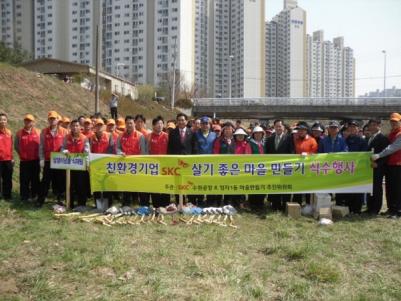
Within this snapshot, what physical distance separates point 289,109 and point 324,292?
161ft

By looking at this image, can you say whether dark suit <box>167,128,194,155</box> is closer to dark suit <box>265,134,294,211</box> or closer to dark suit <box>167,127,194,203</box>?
dark suit <box>167,127,194,203</box>

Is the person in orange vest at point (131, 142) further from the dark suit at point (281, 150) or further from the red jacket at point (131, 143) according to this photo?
the dark suit at point (281, 150)

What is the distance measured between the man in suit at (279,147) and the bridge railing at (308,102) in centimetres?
4294

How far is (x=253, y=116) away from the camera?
54938 millimetres

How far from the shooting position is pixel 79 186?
27.5 feet

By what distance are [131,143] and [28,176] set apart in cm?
221

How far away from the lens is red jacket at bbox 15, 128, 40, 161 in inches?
335

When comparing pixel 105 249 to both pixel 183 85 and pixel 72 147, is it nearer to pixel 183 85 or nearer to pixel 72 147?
pixel 72 147

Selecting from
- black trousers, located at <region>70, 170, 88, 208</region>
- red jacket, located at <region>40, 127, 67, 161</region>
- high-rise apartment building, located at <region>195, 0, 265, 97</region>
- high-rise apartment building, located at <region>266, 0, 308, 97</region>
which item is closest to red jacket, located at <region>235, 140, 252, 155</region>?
black trousers, located at <region>70, 170, 88, 208</region>

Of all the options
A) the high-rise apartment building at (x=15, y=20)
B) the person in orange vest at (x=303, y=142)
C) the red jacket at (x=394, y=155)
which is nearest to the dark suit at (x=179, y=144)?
the person in orange vest at (x=303, y=142)

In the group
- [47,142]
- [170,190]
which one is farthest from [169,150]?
[47,142]

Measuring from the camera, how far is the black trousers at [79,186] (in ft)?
27.5

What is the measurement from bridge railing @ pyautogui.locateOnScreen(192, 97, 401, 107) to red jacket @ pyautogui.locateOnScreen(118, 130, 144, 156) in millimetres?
43098

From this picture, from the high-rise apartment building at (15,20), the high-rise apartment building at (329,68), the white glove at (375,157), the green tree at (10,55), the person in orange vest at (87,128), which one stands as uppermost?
the high-rise apartment building at (15,20)
